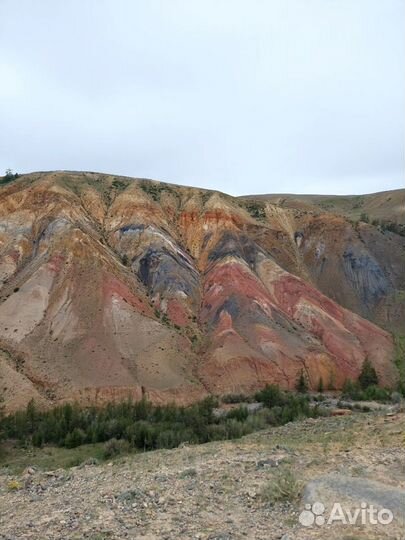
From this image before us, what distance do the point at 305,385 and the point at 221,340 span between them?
7.86 m

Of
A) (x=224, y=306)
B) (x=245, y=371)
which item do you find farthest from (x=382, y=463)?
(x=224, y=306)

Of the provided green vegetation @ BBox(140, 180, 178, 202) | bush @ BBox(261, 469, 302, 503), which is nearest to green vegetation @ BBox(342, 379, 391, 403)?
bush @ BBox(261, 469, 302, 503)

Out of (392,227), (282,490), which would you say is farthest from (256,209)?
(282,490)

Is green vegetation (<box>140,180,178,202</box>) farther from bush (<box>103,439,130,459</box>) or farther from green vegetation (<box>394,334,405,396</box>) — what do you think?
bush (<box>103,439,130,459</box>)

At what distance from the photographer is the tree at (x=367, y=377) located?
43969 millimetres

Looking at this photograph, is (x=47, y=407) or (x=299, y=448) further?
(x=47, y=407)

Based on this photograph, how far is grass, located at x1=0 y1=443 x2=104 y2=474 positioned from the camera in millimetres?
22703

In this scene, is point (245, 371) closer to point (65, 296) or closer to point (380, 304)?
point (65, 296)

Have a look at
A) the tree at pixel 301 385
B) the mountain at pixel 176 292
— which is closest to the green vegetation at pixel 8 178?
the mountain at pixel 176 292

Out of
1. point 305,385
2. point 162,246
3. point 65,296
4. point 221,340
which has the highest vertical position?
point 162,246

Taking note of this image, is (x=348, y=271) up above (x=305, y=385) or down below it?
above

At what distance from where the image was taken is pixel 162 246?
184 ft

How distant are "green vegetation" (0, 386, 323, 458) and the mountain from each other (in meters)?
3.79

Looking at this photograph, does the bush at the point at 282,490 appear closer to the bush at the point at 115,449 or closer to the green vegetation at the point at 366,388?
the bush at the point at 115,449
